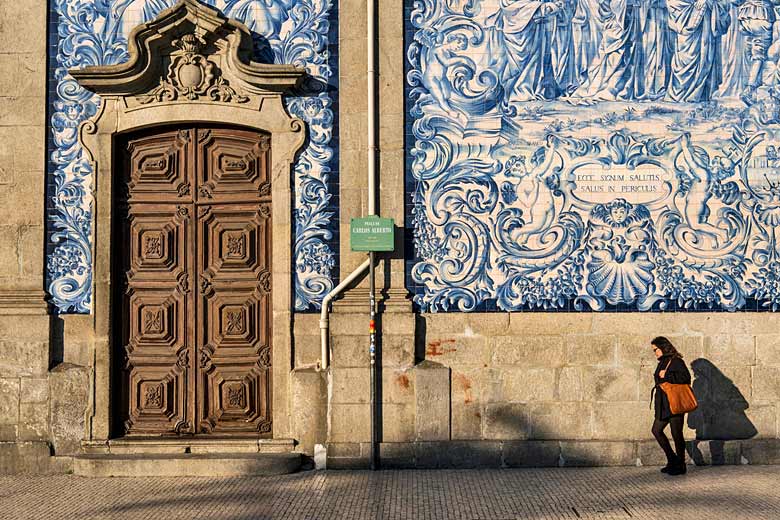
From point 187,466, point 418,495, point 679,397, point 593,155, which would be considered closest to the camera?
point 418,495

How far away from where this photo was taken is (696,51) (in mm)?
9430

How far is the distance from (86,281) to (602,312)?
5029 millimetres

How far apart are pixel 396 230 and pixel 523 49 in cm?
216

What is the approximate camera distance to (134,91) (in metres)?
9.45

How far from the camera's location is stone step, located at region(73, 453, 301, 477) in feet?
29.4

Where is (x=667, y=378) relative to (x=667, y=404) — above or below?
above

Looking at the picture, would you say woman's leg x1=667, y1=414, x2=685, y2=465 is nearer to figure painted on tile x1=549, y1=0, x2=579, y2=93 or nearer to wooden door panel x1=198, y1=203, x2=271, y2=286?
figure painted on tile x1=549, y1=0, x2=579, y2=93

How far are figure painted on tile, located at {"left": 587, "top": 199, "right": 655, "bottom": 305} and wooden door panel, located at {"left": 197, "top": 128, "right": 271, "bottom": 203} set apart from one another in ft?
10.7

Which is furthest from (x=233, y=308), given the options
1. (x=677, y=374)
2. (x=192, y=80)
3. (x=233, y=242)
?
(x=677, y=374)

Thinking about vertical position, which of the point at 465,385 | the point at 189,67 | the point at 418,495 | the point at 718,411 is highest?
the point at 189,67

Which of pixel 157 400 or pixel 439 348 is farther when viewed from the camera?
pixel 157 400

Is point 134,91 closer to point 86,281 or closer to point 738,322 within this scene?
point 86,281

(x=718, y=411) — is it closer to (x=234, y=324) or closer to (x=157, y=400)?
(x=234, y=324)

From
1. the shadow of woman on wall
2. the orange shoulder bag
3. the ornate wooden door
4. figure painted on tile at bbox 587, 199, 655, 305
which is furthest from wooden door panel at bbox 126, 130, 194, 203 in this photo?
the shadow of woman on wall
